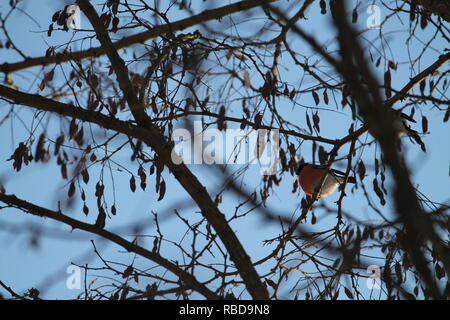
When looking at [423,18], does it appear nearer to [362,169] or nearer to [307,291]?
[362,169]

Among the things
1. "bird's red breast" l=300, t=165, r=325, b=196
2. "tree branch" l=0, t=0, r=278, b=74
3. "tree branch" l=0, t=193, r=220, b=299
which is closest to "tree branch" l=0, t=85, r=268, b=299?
"tree branch" l=0, t=193, r=220, b=299

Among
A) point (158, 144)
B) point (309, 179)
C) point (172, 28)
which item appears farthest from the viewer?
point (309, 179)

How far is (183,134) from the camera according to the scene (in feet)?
7.53

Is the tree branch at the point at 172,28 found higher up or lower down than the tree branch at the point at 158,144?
higher up

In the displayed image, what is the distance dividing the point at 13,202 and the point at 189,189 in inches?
22.4

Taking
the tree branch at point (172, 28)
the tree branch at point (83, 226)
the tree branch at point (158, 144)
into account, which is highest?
the tree branch at point (172, 28)

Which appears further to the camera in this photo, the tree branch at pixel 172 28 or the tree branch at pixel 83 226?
the tree branch at pixel 172 28

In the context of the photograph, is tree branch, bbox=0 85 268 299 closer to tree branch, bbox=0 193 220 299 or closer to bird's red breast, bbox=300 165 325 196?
tree branch, bbox=0 193 220 299

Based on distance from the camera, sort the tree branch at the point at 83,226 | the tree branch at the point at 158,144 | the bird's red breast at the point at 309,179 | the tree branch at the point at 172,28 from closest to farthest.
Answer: the tree branch at the point at 83,226 → the tree branch at the point at 158,144 → the tree branch at the point at 172,28 → the bird's red breast at the point at 309,179

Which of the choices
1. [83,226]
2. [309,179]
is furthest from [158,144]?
[309,179]

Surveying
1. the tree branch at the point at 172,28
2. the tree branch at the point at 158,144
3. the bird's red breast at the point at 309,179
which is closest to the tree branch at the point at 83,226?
the tree branch at the point at 158,144

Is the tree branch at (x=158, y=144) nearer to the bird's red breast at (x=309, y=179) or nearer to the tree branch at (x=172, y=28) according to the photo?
the tree branch at (x=172, y=28)

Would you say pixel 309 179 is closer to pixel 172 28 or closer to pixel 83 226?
pixel 172 28

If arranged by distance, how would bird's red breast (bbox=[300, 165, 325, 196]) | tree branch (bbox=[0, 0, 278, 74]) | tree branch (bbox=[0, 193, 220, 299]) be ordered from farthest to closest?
bird's red breast (bbox=[300, 165, 325, 196]), tree branch (bbox=[0, 0, 278, 74]), tree branch (bbox=[0, 193, 220, 299])
